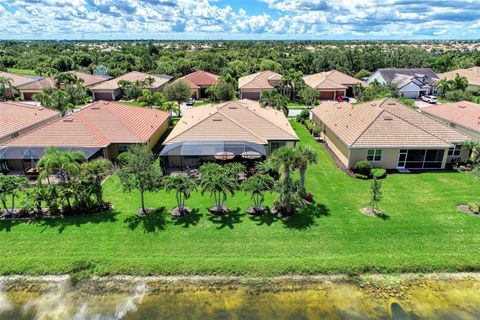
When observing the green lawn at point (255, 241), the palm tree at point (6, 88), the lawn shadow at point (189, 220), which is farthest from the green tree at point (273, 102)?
the palm tree at point (6, 88)

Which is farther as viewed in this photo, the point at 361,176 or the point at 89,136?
the point at 89,136

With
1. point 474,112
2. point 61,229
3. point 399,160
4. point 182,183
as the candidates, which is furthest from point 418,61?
point 61,229

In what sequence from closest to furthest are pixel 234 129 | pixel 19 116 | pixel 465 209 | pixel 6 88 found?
pixel 465 209 < pixel 234 129 < pixel 19 116 < pixel 6 88

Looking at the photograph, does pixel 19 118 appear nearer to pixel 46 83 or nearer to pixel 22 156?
pixel 22 156

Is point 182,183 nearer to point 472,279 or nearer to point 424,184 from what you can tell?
point 472,279

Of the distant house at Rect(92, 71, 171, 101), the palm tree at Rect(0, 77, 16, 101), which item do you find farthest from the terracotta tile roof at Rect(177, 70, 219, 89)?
the palm tree at Rect(0, 77, 16, 101)

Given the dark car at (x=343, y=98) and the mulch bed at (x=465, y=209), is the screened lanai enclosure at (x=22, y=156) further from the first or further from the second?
the dark car at (x=343, y=98)

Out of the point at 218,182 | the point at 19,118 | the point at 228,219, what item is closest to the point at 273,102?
the point at 218,182

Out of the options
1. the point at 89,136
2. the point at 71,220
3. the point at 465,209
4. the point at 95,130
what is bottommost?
the point at 71,220
